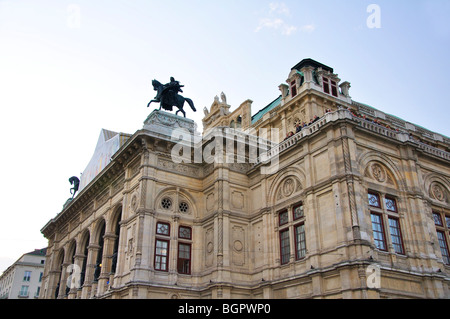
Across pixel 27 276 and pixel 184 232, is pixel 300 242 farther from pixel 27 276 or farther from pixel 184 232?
pixel 27 276

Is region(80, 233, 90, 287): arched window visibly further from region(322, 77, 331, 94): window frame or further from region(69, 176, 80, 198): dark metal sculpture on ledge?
region(322, 77, 331, 94): window frame

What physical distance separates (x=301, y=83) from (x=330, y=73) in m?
2.79

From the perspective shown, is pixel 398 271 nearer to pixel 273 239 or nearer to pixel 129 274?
pixel 273 239

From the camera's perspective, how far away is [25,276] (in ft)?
250

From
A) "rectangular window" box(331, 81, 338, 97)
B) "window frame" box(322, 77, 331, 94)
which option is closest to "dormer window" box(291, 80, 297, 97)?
"window frame" box(322, 77, 331, 94)

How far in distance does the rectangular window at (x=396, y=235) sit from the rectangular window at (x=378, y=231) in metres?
0.65

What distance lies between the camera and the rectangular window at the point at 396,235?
21.7m

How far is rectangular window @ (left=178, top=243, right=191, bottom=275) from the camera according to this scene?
2558 centimetres

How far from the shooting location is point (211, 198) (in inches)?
1067

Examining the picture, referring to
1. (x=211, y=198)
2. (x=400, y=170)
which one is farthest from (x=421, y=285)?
(x=211, y=198)

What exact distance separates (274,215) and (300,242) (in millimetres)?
2616

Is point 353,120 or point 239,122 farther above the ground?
point 239,122

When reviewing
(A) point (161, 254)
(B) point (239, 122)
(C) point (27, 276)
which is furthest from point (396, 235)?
(C) point (27, 276)

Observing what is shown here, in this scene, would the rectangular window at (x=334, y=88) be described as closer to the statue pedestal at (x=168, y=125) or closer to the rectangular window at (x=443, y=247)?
the statue pedestal at (x=168, y=125)
